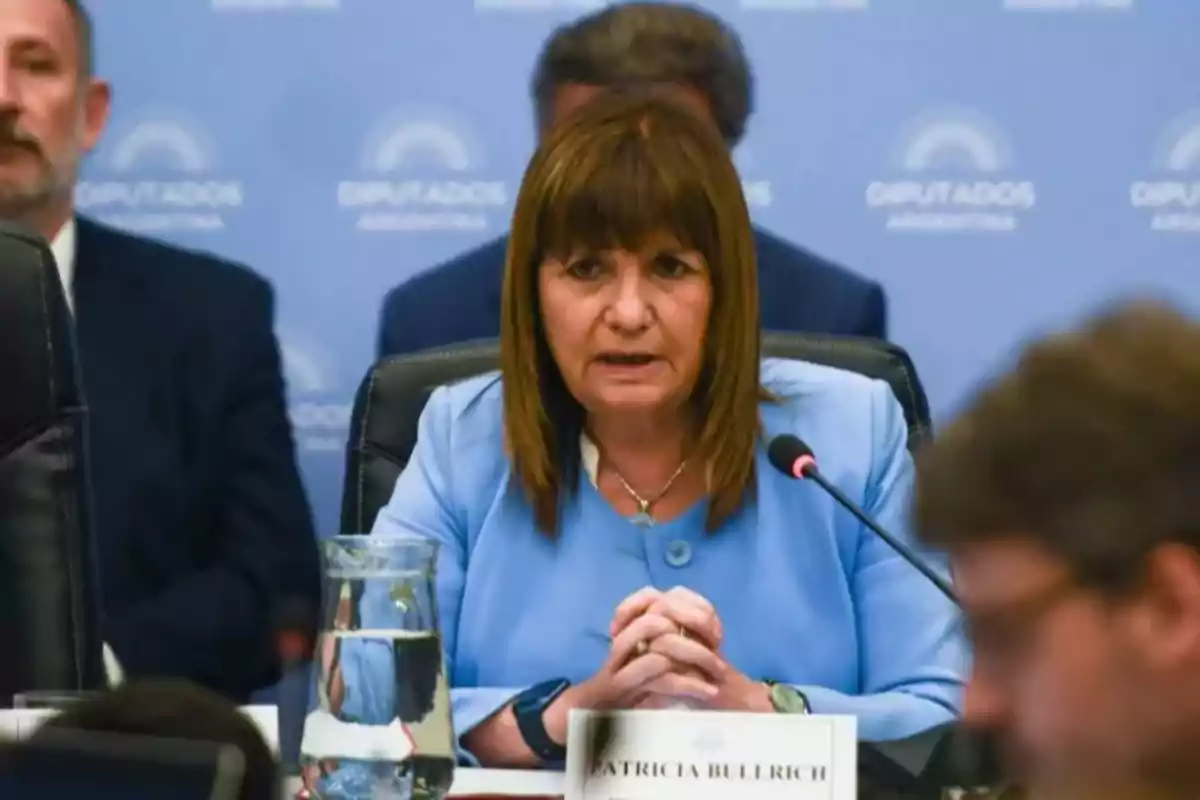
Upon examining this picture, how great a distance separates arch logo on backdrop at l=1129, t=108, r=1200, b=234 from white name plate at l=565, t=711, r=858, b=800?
1778 mm

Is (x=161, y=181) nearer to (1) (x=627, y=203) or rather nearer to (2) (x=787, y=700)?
(1) (x=627, y=203)

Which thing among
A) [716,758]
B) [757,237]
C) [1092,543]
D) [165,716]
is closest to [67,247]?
[757,237]

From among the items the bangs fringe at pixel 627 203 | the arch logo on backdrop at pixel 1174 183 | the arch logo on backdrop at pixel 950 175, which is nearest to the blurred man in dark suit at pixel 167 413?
the bangs fringe at pixel 627 203

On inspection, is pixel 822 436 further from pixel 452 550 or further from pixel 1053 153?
pixel 1053 153

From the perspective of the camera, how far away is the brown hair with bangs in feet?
5.97

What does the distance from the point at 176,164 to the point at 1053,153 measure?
1403mm

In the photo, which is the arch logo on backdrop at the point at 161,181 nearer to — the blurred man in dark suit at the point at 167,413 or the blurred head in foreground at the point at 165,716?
the blurred man in dark suit at the point at 167,413

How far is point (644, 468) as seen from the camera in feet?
6.28

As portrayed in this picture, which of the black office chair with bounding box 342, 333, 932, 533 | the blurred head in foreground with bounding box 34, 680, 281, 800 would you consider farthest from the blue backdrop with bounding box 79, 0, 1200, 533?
the blurred head in foreground with bounding box 34, 680, 281, 800

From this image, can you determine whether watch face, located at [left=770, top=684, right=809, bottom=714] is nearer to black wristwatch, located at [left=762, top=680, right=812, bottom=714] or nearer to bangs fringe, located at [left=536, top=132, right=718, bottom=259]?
black wristwatch, located at [left=762, top=680, right=812, bottom=714]

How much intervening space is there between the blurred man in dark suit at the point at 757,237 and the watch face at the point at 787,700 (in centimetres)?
105

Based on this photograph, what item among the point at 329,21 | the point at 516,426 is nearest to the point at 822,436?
the point at 516,426

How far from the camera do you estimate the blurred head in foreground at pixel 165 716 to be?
2.01ft

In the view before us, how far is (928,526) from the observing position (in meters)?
0.58
